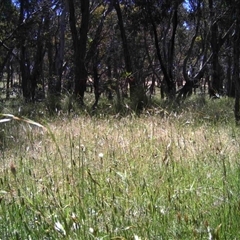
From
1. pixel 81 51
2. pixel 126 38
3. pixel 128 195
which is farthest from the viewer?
pixel 126 38

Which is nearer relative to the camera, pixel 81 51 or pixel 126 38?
pixel 81 51

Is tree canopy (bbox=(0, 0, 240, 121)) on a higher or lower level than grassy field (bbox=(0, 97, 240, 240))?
higher

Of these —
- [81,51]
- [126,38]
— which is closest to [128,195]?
[81,51]

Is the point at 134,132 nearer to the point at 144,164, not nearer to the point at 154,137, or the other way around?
the point at 154,137

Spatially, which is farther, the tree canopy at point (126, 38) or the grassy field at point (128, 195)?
the tree canopy at point (126, 38)

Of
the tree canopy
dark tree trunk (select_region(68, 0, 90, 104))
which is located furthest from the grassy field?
dark tree trunk (select_region(68, 0, 90, 104))

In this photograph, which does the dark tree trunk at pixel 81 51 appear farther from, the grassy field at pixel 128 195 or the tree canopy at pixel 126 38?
the grassy field at pixel 128 195

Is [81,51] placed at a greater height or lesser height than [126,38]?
lesser

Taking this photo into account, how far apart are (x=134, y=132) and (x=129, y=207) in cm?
278

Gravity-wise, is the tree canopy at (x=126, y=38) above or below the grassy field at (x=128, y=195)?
above

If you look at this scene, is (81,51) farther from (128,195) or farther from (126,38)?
(128,195)

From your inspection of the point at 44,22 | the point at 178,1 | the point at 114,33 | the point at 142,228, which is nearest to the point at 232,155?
the point at 142,228

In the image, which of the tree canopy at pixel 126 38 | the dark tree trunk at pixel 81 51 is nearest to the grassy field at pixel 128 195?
the tree canopy at pixel 126 38

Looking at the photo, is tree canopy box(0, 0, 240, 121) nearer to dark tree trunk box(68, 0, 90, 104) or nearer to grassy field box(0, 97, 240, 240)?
dark tree trunk box(68, 0, 90, 104)
